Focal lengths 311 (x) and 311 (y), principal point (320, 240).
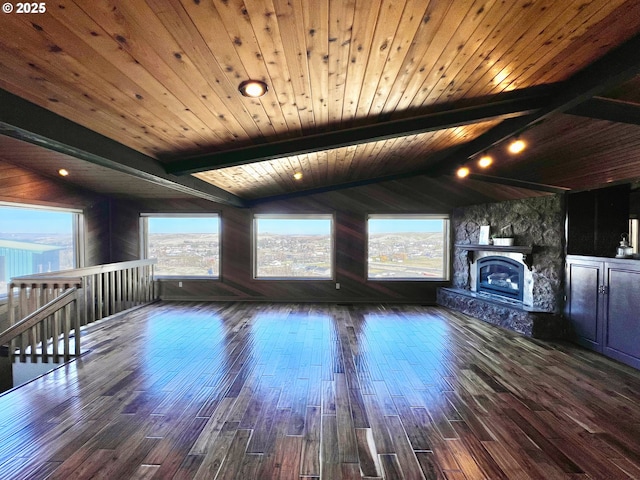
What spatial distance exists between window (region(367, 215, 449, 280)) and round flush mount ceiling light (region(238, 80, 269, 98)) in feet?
16.5

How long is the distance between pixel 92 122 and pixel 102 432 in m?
2.34

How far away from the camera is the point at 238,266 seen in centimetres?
707

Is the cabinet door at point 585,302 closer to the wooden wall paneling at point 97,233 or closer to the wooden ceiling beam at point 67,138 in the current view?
the wooden ceiling beam at point 67,138

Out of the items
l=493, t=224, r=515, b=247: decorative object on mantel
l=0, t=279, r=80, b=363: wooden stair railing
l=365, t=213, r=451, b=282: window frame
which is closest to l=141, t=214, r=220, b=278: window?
l=0, t=279, r=80, b=363: wooden stair railing

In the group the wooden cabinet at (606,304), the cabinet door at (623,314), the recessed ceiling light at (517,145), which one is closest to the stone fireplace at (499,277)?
the wooden cabinet at (606,304)

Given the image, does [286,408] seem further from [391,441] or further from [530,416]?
[530,416]

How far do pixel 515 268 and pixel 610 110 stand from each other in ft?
10.8

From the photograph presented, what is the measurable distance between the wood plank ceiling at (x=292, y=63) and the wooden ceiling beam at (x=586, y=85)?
0.21ft

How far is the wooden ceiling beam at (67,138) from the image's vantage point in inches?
75.2

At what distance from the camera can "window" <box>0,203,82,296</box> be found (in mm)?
5184

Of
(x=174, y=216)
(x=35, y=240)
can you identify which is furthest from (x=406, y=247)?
(x=35, y=240)

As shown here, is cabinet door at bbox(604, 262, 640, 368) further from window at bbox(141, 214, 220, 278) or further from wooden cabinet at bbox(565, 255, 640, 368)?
window at bbox(141, 214, 220, 278)

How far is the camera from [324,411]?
8.48 feet

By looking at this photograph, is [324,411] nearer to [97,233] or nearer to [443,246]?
[443,246]
